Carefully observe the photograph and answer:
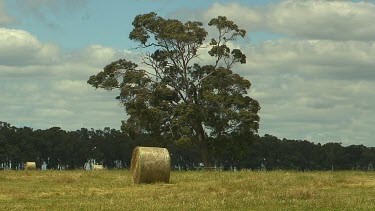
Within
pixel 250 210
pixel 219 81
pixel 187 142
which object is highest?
pixel 219 81

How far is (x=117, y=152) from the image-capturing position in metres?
167

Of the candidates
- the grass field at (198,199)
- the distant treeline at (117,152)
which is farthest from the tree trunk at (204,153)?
the distant treeline at (117,152)

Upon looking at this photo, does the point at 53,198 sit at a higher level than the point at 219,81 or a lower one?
lower

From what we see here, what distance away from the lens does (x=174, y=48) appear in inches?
2473

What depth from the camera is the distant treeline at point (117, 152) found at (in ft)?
478

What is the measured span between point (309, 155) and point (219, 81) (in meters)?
121

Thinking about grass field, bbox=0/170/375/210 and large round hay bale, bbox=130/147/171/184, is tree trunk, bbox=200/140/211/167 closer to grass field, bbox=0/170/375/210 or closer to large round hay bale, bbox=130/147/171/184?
large round hay bale, bbox=130/147/171/184

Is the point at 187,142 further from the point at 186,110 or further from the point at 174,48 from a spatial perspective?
the point at 174,48

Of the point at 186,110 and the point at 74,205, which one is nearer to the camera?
the point at 74,205

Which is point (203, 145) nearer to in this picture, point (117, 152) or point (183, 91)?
point (183, 91)

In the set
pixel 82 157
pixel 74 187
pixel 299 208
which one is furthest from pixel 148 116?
pixel 82 157

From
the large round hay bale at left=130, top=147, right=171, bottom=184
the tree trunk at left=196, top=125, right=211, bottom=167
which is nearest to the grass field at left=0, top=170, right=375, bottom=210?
the large round hay bale at left=130, top=147, right=171, bottom=184


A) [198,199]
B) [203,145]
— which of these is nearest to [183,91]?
[203,145]

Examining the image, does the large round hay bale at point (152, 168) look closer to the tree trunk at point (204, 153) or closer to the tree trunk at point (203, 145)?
the tree trunk at point (203, 145)
